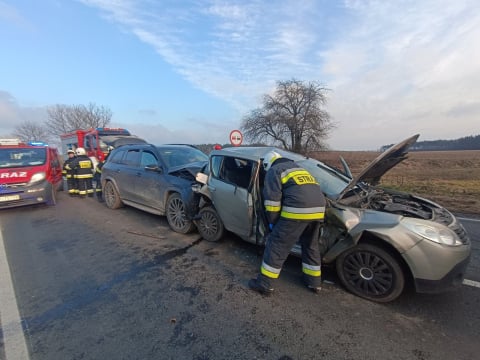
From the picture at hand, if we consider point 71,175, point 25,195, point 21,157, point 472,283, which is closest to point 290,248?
point 472,283

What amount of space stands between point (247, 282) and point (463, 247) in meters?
2.30

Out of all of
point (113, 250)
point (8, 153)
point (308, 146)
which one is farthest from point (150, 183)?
Answer: point (308, 146)

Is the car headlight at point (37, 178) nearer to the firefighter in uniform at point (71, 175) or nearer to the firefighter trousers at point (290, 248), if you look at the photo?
the firefighter in uniform at point (71, 175)

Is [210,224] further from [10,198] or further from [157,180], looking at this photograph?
[10,198]

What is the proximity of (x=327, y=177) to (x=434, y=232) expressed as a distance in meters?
1.44

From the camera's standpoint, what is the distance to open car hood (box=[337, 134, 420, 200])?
2.97 meters

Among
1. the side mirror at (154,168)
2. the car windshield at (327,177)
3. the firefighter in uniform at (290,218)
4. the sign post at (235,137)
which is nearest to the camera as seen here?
the firefighter in uniform at (290,218)

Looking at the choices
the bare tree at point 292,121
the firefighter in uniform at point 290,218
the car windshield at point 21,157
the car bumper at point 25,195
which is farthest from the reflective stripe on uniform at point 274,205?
the bare tree at point 292,121

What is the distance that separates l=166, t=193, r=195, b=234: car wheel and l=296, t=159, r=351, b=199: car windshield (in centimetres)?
232

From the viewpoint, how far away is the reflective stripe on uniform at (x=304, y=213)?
261 centimetres

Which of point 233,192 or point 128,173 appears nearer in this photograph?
point 233,192

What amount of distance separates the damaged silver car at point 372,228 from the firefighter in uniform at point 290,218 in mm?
201

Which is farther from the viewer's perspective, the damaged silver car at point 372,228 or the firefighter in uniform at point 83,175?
the firefighter in uniform at point 83,175

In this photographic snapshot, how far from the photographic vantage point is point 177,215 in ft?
15.5
